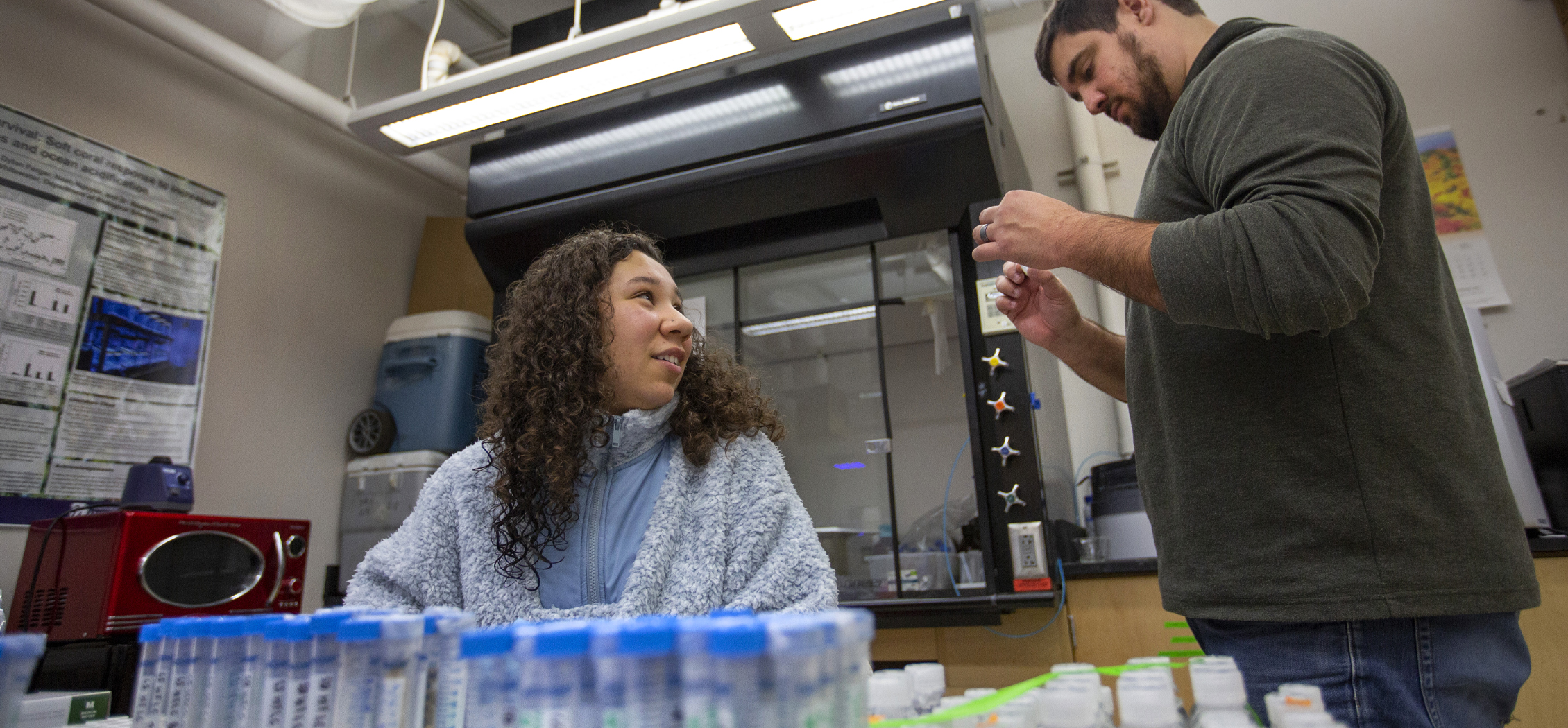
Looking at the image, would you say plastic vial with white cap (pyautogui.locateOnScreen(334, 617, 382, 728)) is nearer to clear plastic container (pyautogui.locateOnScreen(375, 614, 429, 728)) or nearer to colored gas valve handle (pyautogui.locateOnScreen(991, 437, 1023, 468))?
clear plastic container (pyautogui.locateOnScreen(375, 614, 429, 728))

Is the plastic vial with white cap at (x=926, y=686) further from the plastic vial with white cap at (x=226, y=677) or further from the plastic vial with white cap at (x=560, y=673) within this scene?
the plastic vial with white cap at (x=226, y=677)

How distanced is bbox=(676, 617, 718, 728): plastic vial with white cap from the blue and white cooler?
8.59ft

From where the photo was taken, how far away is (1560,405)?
1637mm

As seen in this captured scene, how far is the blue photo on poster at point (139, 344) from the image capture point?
7.56 ft

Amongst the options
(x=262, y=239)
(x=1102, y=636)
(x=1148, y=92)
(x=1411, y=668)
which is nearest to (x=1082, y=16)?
(x=1148, y=92)

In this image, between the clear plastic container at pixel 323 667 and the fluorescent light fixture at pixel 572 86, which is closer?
the clear plastic container at pixel 323 667

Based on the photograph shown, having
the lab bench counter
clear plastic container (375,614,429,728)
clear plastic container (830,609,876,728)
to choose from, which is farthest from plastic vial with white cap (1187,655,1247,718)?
the lab bench counter

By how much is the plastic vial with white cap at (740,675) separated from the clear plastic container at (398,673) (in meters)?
0.22

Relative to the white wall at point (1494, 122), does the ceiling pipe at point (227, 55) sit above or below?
above

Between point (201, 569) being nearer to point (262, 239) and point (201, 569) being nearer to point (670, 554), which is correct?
point (262, 239)

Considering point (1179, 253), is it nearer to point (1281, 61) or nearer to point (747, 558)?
point (1281, 61)

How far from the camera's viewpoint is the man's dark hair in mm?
1106

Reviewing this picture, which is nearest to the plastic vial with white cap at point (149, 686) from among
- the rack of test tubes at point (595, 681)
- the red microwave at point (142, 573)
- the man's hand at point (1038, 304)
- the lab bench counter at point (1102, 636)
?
the rack of test tubes at point (595, 681)

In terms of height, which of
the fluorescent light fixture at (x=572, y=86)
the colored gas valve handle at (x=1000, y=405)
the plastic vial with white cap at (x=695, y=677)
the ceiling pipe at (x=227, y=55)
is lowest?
the plastic vial with white cap at (x=695, y=677)
